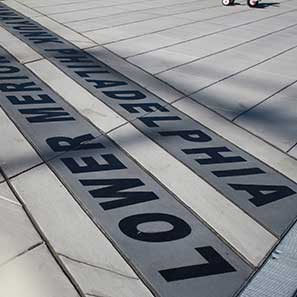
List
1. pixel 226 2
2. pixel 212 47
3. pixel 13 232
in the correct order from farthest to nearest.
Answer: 1. pixel 226 2
2. pixel 212 47
3. pixel 13 232

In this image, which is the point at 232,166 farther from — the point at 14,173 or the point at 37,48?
the point at 37,48

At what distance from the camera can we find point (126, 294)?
2.70m

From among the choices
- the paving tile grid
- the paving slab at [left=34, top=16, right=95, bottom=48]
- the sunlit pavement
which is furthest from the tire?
the paving slab at [left=34, top=16, right=95, bottom=48]

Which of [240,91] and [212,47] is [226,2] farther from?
[240,91]

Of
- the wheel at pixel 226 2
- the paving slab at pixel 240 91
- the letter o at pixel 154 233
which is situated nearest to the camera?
the letter o at pixel 154 233

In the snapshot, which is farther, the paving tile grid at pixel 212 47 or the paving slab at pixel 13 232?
the paving tile grid at pixel 212 47

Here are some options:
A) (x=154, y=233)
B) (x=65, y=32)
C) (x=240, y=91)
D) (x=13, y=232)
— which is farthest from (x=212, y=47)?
(x=13, y=232)

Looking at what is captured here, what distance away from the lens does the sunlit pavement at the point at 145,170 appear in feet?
9.56

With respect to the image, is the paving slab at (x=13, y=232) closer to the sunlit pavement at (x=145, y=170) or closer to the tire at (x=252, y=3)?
the sunlit pavement at (x=145, y=170)

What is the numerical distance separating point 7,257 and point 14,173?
1229 millimetres

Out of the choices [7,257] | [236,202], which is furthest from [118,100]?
[7,257]

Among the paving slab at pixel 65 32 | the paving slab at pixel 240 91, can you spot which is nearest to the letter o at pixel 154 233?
the paving slab at pixel 240 91

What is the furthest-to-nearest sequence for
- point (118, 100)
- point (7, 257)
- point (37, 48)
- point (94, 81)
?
point (37, 48) → point (94, 81) → point (118, 100) → point (7, 257)

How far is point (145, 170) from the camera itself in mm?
4238
